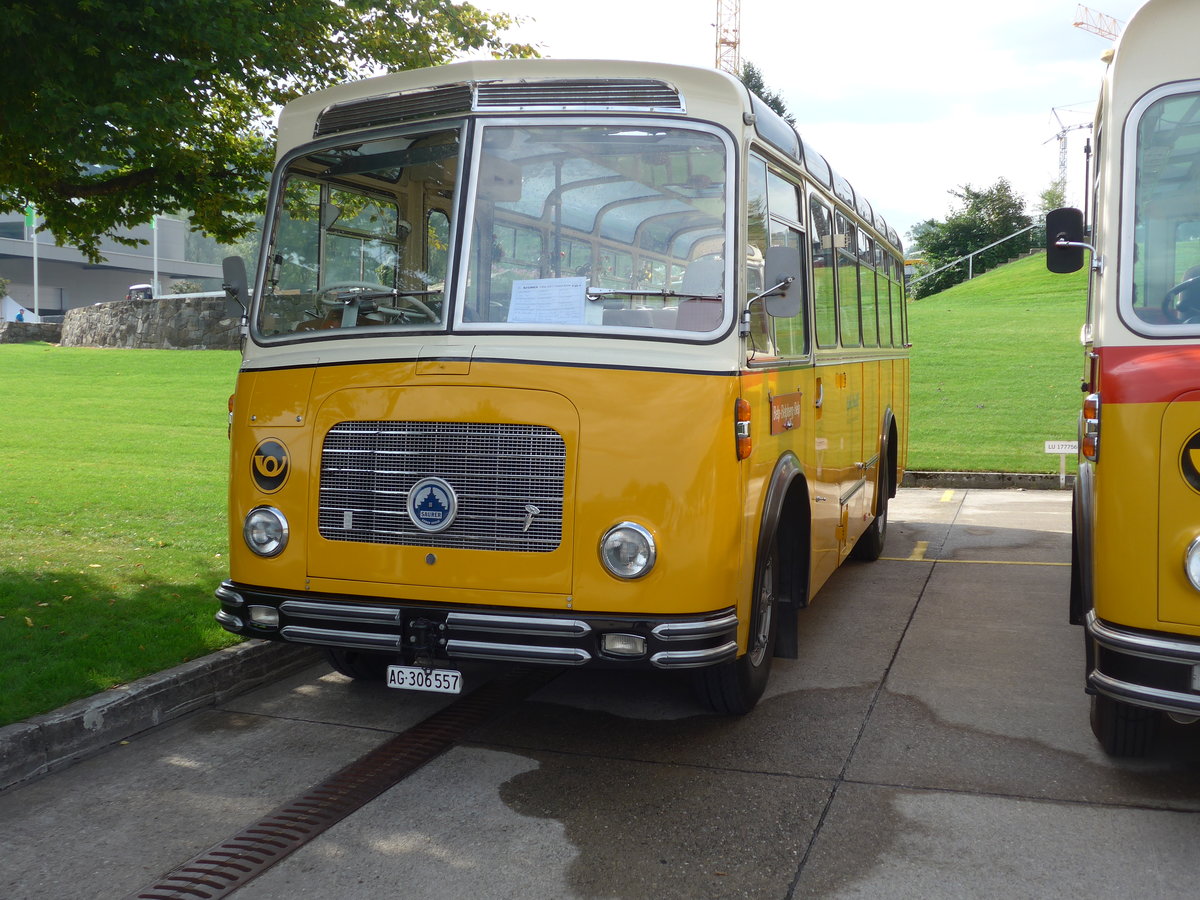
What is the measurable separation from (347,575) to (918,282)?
61.1m

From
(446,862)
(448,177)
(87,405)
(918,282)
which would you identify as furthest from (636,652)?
(918,282)

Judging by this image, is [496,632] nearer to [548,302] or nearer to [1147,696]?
[548,302]

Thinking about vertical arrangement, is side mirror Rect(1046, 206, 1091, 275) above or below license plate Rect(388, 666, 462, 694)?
above

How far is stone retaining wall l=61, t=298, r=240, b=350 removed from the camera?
129 feet

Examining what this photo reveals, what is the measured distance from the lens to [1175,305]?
4363mm

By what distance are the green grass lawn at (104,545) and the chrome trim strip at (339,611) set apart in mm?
1211

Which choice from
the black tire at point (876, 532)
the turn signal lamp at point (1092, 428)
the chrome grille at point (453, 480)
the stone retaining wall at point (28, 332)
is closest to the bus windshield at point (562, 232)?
the chrome grille at point (453, 480)

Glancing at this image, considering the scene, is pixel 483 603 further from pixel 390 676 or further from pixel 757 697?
pixel 757 697

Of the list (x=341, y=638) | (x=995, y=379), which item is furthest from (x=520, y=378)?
(x=995, y=379)

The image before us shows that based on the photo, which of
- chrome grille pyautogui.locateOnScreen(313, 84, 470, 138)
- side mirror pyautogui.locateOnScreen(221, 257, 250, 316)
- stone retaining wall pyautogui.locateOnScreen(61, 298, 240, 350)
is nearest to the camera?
chrome grille pyautogui.locateOnScreen(313, 84, 470, 138)

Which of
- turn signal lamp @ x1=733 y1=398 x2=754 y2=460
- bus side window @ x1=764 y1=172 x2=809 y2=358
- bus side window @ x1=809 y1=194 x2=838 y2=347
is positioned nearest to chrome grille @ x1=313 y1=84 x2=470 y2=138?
bus side window @ x1=764 y1=172 x2=809 y2=358

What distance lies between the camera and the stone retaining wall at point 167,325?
39312 mm

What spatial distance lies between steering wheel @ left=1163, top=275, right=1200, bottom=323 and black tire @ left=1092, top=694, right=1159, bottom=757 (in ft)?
5.38

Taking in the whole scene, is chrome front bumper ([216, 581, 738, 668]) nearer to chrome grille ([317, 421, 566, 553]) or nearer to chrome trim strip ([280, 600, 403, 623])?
chrome trim strip ([280, 600, 403, 623])
